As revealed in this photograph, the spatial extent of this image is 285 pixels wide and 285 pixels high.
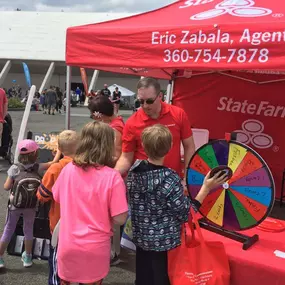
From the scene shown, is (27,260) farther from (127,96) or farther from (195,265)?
(127,96)

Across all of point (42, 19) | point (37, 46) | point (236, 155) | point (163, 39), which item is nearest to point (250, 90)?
point (163, 39)

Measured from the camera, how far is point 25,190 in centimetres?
305

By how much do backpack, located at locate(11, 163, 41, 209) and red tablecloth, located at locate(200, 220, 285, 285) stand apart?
1.47 m

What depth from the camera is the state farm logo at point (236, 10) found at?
9.80 ft

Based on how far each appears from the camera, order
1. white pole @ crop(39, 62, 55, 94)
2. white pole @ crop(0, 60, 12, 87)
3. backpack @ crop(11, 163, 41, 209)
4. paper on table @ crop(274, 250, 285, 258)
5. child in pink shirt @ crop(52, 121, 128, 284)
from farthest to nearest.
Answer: white pole @ crop(0, 60, 12, 87)
white pole @ crop(39, 62, 55, 94)
backpack @ crop(11, 163, 41, 209)
paper on table @ crop(274, 250, 285, 258)
child in pink shirt @ crop(52, 121, 128, 284)

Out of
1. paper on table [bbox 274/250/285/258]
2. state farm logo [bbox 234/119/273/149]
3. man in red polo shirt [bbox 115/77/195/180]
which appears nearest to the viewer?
paper on table [bbox 274/250/285/258]

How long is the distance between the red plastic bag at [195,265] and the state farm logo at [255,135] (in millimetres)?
3449

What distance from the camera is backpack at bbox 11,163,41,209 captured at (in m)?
3.05

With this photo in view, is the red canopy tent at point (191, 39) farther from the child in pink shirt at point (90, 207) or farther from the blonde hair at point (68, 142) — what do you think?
the child in pink shirt at point (90, 207)

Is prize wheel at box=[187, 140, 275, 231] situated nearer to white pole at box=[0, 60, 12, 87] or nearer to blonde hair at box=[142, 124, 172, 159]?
blonde hair at box=[142, 124, 172, 159]

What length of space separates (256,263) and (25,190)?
6.13ft

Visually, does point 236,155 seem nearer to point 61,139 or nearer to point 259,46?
point 259,46

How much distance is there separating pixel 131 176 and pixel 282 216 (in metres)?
3.33

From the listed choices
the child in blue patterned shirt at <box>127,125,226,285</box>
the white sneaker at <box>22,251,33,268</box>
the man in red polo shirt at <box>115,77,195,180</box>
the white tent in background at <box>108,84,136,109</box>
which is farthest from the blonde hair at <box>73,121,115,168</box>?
the white tent in background at <box>108,84,136,109</box>
